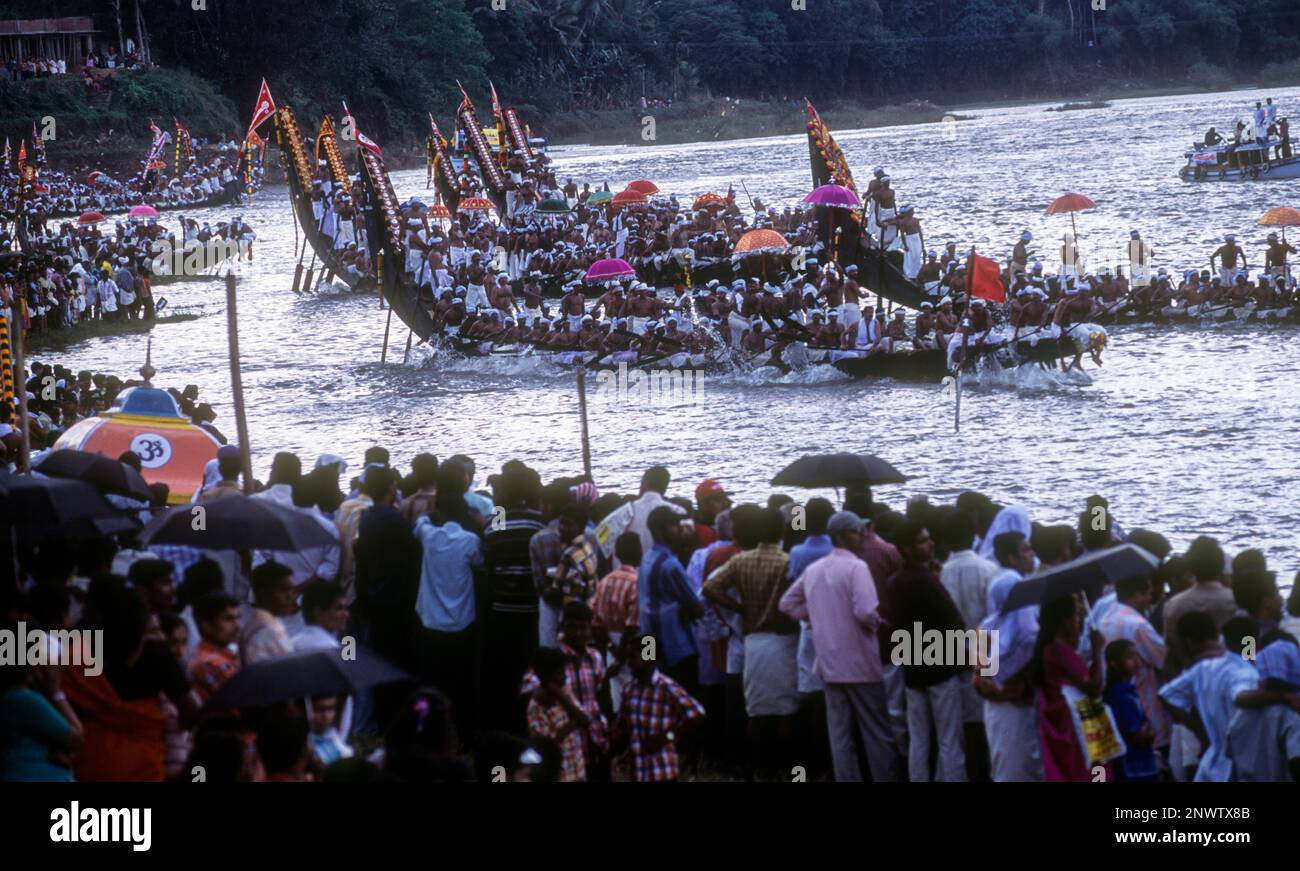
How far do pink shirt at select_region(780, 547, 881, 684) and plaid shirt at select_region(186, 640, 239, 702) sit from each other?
94.3 inches

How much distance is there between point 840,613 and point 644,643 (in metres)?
0.83

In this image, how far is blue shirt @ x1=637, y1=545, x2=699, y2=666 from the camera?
25.0 ft

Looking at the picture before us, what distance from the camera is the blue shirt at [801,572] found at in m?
7.52

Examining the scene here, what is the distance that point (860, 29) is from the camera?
322ft

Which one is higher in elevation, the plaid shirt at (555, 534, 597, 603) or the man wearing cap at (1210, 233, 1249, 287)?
the man wearing cap at (1210, 233, 1249, 287)

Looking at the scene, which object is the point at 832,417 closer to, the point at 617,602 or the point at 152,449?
the point at 152,449

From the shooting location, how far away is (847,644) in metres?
7.27

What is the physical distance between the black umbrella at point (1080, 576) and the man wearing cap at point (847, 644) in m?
0.82

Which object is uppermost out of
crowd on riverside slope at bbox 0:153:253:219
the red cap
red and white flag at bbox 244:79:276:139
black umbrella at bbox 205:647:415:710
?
red and white flag at bbox 244:79:276:139

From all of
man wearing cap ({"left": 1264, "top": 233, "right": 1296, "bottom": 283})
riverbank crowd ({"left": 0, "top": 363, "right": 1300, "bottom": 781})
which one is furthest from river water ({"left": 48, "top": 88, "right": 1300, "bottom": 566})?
riverbank crowd ({"left": 0, "top": 363, "right": 1300, "bottom": 781})

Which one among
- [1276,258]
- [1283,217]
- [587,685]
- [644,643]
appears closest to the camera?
[587,685]

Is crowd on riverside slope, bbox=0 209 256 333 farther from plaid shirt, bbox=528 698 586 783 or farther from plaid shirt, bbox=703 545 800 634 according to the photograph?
plaid shirt, bbox=528 698 586 783

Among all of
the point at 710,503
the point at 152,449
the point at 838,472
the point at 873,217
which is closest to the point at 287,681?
the point at 710,503
